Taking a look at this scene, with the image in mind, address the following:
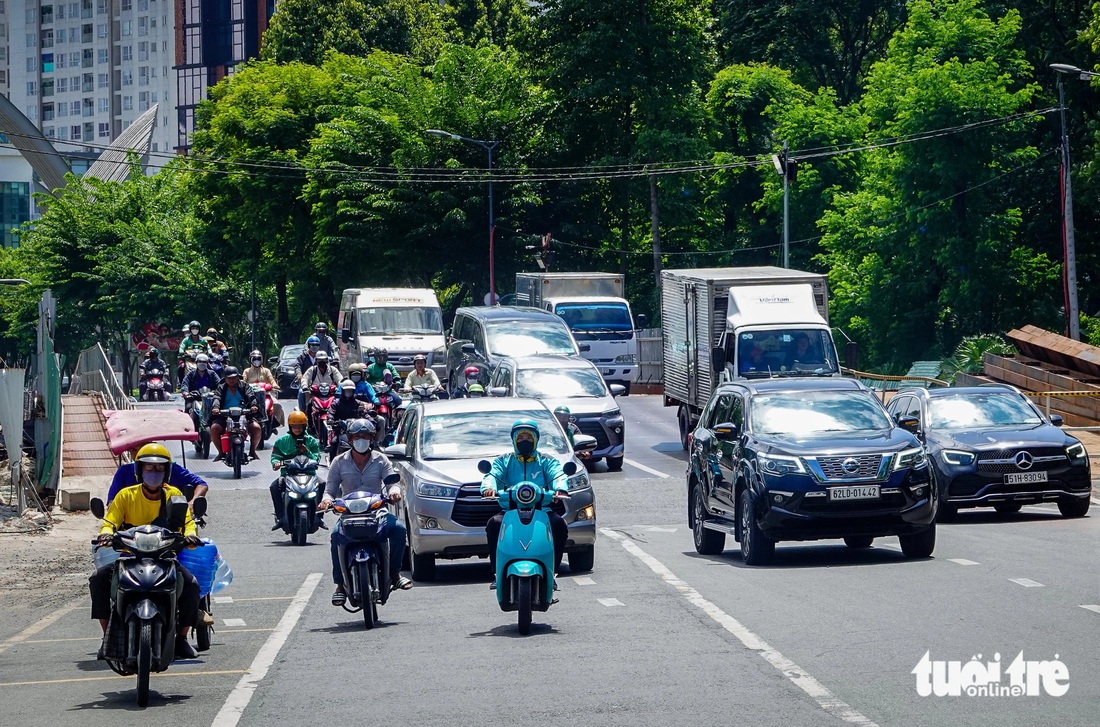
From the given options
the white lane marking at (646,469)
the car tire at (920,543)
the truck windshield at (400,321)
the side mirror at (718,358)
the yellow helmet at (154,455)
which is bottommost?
the white lane marking at (646,469)

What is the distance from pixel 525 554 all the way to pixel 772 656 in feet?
7.50

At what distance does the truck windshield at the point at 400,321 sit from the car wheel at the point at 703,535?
26.0 metres

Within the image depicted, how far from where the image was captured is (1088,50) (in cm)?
5075

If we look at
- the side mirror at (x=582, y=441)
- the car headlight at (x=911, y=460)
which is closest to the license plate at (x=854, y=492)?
the car headlight at (x=911, y=460)

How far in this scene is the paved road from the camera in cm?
886

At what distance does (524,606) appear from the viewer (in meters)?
12.0

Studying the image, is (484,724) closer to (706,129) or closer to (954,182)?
(954,182)

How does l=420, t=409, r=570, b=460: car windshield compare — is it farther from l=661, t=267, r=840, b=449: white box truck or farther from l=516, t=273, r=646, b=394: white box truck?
l=516, t=273, r=646, b=394: white box truck

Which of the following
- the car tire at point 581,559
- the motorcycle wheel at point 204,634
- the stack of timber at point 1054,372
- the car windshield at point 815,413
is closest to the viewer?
the motorcycle wheel at point 204,634

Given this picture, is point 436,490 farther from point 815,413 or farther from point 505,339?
point 505,339

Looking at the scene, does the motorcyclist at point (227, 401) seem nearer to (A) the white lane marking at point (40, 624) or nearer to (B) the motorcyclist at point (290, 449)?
(B) the motorcyclist at point (290, 449)

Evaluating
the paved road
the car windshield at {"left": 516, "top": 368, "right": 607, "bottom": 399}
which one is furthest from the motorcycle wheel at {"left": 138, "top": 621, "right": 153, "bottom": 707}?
the car windshield at {"left": 516, "top": 368, "right": 607, "bottom": 399}

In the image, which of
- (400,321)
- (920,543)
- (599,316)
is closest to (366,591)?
(920,543)

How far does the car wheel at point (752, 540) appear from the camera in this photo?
1623 centimetres
